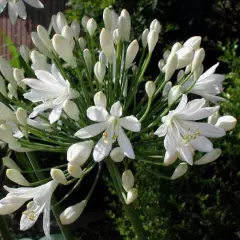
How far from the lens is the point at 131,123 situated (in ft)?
4.96

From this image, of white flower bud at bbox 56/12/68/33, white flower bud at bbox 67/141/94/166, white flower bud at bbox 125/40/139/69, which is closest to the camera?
white flower bud at bbox 67/141/94/166

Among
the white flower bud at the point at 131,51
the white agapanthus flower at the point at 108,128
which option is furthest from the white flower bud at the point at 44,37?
the white agapanthus flower at the point at 108,128

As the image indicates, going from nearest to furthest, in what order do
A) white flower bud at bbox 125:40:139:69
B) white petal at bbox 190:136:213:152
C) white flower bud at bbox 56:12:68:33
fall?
white petal at bbox 190:136:213:152, white flower bud at bbox 125:40:139:69, white flower bud at bbox 56:12:68:33

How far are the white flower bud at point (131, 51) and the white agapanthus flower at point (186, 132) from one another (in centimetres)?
25

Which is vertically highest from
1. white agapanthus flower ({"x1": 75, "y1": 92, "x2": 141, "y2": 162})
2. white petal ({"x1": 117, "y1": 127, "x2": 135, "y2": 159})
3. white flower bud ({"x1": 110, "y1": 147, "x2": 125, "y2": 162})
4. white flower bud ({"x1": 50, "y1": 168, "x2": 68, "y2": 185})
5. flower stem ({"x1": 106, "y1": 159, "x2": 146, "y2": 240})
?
white agapanthus flower ({"x1": 75, "y1": 92, "x2": 141, "y2": 162})

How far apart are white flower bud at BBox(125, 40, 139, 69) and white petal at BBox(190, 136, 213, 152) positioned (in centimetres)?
33

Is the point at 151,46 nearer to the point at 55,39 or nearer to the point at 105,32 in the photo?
the point at 105,32

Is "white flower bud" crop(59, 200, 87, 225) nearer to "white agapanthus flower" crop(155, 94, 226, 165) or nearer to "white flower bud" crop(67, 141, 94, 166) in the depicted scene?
"white flower bud" crop(67, 141, 94, 166)

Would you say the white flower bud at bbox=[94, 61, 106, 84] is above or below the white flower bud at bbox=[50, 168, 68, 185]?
above

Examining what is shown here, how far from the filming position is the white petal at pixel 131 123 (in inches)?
58.5

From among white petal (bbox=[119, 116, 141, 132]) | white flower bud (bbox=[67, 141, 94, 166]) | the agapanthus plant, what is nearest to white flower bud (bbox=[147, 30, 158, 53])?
the agapanthus plant

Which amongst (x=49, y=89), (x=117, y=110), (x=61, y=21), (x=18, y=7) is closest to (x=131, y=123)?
(x=117, y=110)

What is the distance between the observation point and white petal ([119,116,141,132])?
149 cm

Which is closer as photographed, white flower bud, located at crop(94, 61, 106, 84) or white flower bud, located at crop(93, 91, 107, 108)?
white flower bud, located at crop(93, 91, 107, 108)
